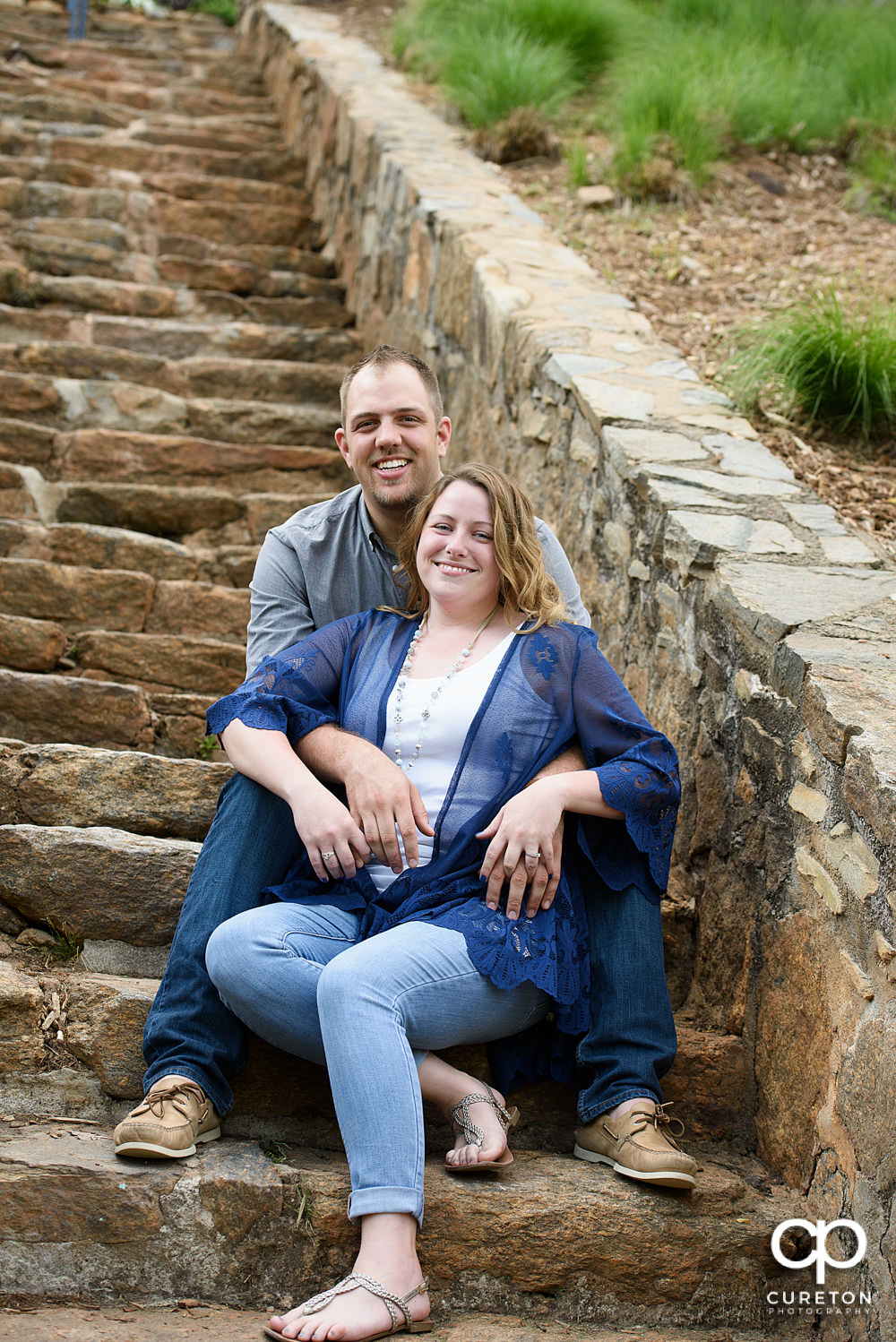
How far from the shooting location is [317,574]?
2.31 m

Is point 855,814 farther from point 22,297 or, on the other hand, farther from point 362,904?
point 22,297

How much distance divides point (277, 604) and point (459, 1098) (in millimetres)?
988

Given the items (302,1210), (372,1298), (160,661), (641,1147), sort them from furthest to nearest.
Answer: (160,661)
(641,1147)
(302,1210)
(372,1298)

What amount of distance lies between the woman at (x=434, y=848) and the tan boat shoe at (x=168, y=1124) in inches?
5.3

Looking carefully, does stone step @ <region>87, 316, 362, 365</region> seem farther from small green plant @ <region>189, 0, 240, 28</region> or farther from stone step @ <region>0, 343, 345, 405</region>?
small green plant @ <region>189, 0, 240, 28</region>

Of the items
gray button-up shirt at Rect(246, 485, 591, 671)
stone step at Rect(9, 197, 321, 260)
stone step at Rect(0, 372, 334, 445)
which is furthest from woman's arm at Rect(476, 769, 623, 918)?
stone step at Rect(9, 197, 321, 260)

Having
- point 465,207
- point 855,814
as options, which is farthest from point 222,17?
point 855,814

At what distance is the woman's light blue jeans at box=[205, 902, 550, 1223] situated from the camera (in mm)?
1506

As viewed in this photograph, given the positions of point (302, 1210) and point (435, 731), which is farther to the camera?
point (435, 731)

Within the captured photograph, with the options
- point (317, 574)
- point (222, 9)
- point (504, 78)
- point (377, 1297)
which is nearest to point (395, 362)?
point (317, 574)

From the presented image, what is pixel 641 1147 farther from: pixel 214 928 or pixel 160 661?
pixel 160 661

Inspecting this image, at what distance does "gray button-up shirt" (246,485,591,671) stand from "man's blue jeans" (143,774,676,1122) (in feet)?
1.52

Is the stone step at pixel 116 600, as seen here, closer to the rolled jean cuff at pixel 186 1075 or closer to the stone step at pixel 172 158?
the rolled jean cuff at pixel 186 1075

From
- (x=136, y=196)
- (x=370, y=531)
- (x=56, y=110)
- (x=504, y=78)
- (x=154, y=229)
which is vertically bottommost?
(x=370, y=531)
